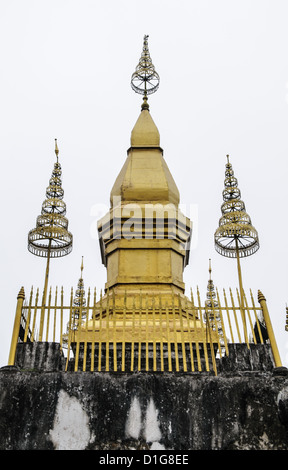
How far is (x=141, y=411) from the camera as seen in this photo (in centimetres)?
462

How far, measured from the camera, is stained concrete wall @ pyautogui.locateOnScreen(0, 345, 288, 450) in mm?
4488

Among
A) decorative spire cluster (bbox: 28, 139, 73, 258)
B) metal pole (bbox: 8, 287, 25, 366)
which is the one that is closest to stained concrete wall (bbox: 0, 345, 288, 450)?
metal pole (bbox: 8, 287, 25, 366)

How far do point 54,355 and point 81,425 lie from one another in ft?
4.84

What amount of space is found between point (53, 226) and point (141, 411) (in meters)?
6.69

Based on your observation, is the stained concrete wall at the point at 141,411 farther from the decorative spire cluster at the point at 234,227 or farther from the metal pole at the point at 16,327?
the decorative spire cluster at the point at 234,227

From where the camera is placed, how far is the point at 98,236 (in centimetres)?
945

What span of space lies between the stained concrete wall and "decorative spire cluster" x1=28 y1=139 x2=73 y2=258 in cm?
562

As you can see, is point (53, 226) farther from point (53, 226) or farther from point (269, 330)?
point (269, 330)

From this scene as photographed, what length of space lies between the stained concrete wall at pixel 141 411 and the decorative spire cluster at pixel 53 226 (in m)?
5.62

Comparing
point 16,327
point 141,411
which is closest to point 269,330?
point 141,411

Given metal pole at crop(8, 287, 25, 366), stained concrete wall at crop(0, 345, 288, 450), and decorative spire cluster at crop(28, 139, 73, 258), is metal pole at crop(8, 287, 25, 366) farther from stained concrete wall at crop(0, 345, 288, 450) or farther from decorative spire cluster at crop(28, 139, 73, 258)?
decorative spire cluster at crop(28, 139, 73, 258)

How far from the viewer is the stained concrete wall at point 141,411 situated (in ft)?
14.7

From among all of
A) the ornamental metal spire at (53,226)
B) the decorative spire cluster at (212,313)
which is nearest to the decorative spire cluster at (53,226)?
the ornamental metal spire at (53,226)

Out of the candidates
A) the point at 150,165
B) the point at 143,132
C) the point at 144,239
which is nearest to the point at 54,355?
the point at 144,239
